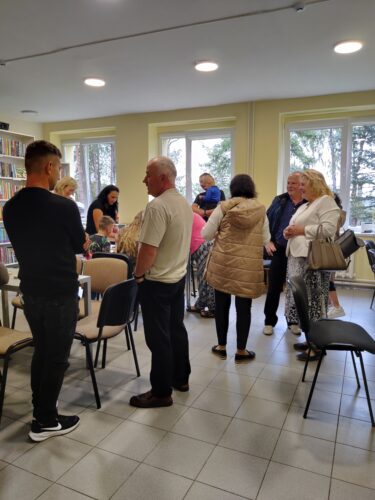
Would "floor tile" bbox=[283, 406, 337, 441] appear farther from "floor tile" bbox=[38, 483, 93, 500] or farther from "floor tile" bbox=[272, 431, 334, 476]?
"floor tile" bbox=[38, 483, 93, 500]

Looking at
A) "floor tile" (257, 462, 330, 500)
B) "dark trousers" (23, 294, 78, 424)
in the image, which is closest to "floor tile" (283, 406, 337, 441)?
"floor tile" (257, 462, 330, 500)

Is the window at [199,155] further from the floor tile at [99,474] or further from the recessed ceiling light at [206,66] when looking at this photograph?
the floor tile at [99,474]

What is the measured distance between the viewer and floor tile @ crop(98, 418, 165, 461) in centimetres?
188

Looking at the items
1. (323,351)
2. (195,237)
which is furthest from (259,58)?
(323,351)

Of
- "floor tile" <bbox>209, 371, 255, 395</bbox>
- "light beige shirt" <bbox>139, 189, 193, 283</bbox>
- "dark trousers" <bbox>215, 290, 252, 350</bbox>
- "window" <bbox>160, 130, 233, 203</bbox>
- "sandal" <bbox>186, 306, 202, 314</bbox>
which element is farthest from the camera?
"window" <bbox>160, 130, 233, 203</bbox>

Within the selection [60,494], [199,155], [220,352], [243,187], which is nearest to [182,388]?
[220,352]

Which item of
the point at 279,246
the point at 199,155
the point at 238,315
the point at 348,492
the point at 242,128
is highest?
the point at 242,128

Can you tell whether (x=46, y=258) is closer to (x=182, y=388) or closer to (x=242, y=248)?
(x=182, y=388)

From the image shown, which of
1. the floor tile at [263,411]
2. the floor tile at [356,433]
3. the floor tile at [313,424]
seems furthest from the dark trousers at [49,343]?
the floor tile at [356,433]

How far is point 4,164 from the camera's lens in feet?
18.9

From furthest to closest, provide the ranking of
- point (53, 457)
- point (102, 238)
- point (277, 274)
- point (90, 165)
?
point (90, 165) < point (102, 238) < point (277, 274) < point (53, 457)

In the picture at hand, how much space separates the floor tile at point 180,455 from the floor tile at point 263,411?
363 millimetres

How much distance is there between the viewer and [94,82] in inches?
176

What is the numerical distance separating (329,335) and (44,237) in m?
1.64
